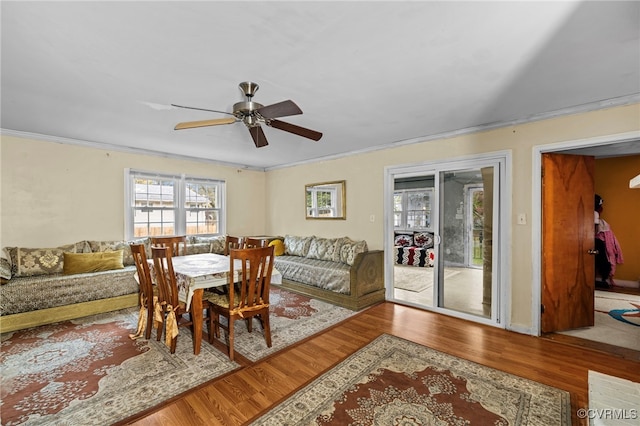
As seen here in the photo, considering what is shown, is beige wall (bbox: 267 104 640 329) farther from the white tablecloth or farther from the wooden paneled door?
the white tablecloth

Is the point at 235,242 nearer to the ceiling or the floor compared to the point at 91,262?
nearer to the ceiling

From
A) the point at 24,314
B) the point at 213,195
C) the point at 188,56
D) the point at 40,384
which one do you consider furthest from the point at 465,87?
the point at 24,314

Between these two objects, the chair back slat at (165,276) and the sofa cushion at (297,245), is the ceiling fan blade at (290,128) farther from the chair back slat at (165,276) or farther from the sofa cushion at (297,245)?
the sofa cushion at (297,245)

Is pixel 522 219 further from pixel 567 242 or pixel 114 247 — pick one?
pixel 114 247

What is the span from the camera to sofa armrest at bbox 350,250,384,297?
3920mm

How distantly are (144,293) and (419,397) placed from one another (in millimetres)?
2824

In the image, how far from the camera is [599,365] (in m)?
2.46

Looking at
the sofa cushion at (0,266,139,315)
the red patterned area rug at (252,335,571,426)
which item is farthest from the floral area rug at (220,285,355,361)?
the sofa cushion at (0,266,139,315)

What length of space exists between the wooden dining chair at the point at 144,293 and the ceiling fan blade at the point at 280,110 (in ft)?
5.92

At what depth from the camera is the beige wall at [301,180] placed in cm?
312

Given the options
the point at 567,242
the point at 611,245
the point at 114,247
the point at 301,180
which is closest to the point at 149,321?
the point at 114,247

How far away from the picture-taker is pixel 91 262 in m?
3.81

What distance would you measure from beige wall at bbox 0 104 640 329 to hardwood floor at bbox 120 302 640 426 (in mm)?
514

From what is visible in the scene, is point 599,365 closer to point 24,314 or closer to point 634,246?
point 634,246
